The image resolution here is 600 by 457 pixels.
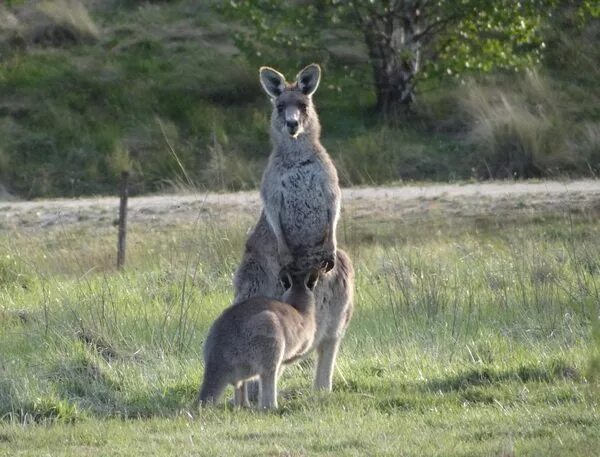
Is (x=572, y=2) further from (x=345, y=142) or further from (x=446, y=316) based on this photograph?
(x=446, y=316)

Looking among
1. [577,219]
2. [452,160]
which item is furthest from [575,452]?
[452,160]

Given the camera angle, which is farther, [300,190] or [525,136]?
[525,136]

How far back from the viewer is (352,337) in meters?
10.0

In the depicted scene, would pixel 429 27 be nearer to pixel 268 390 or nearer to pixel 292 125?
pixel 292 125

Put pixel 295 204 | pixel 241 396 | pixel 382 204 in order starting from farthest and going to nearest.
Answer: pixel 382 204 < pixel 295 204 < pixel 241 396

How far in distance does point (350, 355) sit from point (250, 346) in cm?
223

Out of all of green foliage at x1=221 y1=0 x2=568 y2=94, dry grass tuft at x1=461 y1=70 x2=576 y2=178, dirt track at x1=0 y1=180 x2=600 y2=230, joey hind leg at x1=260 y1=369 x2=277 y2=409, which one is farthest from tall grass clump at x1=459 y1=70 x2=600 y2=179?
joey hind leg at x1=260 y1=369 x2=277 y2=409

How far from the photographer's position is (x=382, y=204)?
1780 centimetres

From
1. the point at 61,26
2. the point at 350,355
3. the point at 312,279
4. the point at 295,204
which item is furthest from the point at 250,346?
the point at 61,26

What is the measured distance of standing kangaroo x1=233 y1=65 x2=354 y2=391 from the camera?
8570 mm

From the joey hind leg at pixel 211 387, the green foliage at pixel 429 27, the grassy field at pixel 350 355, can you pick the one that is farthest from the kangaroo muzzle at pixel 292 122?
the green foliage at pixel 429 27

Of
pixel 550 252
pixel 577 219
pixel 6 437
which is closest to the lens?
pixel 6 437

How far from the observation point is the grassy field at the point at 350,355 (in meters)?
6.74

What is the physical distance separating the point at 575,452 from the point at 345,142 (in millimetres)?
17820
